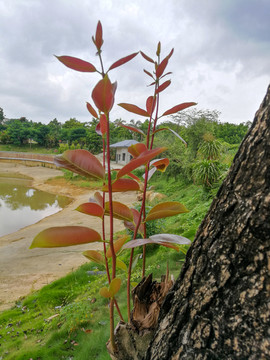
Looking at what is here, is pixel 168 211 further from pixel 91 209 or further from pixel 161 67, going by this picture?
pixel 161 67

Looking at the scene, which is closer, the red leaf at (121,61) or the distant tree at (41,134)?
the red leaf at (121,61)

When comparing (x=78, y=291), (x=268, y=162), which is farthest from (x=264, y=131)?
(x=78, y=291)

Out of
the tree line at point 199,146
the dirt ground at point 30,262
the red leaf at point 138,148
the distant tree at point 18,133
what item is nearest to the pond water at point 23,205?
the dirt ground at point 30,262

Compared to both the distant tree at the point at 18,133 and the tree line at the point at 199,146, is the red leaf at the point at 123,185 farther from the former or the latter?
the distant tree at the point at 18,133

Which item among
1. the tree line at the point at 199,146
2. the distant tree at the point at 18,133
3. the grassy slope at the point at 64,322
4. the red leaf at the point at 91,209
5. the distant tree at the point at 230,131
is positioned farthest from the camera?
the distant tree at the point at 18,133

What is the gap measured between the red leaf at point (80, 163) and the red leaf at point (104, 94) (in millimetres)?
137

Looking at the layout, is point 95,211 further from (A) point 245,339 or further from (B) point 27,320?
(B) point 27,320

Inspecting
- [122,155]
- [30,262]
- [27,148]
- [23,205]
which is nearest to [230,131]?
[122,155]

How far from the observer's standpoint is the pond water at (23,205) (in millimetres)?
9869

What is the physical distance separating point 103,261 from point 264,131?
2.26 feet

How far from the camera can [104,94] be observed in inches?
23.6

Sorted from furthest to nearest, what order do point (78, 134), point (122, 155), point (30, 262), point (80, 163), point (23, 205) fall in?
point (78, 134) → point (122, 155) → point (23, 205) → point (30, 262) → point (80, 163)

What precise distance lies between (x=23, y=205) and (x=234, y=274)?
45.2 ft

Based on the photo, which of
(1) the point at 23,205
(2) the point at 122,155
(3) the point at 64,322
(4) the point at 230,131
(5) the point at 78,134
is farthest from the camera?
(5) the point at 78,134
